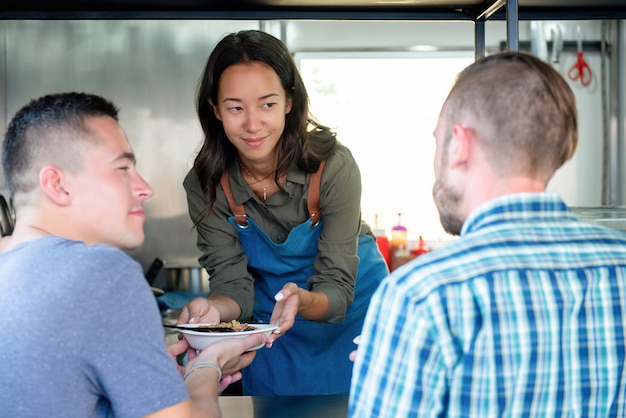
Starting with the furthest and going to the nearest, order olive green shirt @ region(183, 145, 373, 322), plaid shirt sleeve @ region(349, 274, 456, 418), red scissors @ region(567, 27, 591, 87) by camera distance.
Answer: red scissors @ region(567, 27, 591, 87) → olive green shirt @ region(183, 145, 373, 322) → plaid shirt sleeve @ region(349, 274, 456, 418)

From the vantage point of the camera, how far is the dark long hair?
6.83 ft

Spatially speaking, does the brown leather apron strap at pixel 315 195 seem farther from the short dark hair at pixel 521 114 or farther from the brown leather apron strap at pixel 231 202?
the short dark hair at pixel 521 114

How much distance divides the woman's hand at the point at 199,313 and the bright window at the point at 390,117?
244 cm

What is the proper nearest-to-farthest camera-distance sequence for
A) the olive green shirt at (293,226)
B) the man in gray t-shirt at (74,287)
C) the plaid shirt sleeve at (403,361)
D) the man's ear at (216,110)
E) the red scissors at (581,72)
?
the plaid shirt sleeve at (403,361) < the man in gray t-shirt at (74,287) < the man's ear at (216,110) < the olive green shirt at (293,226) < the red scissors at (581,72)

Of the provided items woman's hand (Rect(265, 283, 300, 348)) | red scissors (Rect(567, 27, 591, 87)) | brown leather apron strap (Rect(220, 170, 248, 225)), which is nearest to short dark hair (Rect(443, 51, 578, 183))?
woman's hand (Rect(265, 283, 300, 348))

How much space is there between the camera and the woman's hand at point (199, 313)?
201 cm

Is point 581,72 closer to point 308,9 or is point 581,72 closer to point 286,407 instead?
point 308,9

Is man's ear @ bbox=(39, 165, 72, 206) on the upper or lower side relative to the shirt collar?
upper

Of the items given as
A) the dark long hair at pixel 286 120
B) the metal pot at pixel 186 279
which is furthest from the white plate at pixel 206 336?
the metal pot at pixel 186 279

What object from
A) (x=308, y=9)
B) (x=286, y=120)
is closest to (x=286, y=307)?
(x=286, y=120)

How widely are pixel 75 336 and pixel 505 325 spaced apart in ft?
2.03

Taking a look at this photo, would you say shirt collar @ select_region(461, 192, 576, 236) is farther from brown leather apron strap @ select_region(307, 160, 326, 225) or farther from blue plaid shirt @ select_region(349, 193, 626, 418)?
brown leather apron strap @ select_region(307, 160, 326, 225)

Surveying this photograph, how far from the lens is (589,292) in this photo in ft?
3.51

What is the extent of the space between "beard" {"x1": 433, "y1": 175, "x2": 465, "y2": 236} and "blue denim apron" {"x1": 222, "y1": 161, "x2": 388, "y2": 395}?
3.62 ft
